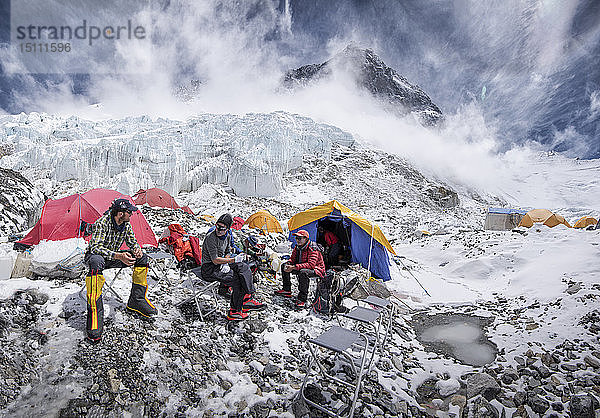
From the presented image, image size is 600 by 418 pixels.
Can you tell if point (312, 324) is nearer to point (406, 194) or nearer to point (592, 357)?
point (592, 357)

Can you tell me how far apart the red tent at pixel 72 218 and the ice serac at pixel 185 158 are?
1116 inches

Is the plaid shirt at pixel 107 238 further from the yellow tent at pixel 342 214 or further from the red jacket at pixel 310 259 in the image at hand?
the yellow tent at pixel 342 214

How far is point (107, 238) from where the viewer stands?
3.84m

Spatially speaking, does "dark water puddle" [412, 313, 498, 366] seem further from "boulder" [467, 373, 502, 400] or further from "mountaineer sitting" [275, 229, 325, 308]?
"mountaineer sitting" [275, 229, 325, 308]

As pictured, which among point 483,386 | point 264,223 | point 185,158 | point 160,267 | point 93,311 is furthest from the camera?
point 185,158

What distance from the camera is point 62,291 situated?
4.30 meters

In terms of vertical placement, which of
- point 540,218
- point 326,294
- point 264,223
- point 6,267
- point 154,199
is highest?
point 6,267

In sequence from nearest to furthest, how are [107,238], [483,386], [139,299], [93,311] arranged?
[93,311] < [483,386] < [107,238] < [139,299]

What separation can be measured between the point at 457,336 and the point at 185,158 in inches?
1610

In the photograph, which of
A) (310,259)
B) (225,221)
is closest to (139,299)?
(225,221)

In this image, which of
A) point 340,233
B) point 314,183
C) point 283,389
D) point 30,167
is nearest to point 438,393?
point 283,389

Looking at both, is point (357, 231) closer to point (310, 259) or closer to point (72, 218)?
point (310, 259)

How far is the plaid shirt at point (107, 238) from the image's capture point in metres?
3.74

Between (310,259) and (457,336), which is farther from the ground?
(310,259)
